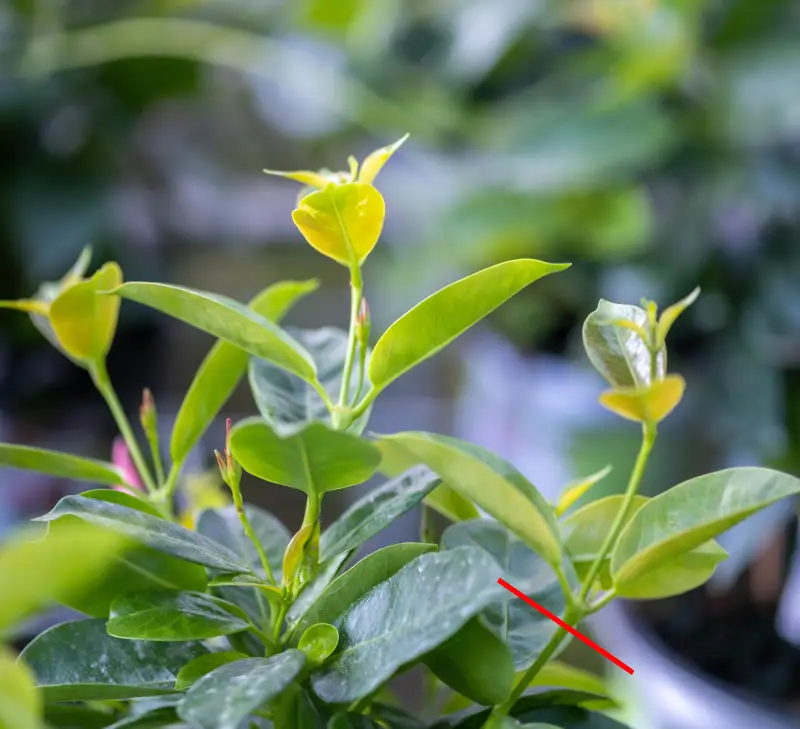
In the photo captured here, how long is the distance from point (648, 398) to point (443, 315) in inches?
2.3

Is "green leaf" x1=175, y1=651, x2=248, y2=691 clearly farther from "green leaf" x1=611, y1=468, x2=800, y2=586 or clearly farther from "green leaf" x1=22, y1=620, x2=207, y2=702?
"green leaf" x1=611, y1=468, x2=800, y2=586

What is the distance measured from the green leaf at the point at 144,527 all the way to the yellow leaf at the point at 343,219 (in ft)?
0.27

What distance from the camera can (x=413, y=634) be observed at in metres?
0.18

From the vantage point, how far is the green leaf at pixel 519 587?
0.24 meters

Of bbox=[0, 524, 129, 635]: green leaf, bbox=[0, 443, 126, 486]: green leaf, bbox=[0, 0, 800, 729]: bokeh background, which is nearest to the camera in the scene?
bbox=[0, 524, 129, 635]: green leaf

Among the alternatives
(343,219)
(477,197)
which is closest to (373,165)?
(343,219)

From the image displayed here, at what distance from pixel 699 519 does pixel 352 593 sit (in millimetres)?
90

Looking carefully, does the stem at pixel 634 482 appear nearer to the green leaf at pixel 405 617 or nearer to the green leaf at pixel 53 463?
the green leaf at pixel 405 617

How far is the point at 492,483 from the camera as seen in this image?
7.8 inches

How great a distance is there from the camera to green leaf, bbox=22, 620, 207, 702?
22cm

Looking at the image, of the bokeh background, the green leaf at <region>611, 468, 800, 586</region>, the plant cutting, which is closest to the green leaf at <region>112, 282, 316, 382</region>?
the plant cutting

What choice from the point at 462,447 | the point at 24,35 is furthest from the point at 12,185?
the point at 462,447

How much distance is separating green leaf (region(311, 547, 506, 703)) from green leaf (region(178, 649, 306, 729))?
13 millimetres

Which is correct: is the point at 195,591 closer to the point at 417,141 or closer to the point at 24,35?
the point at 417,141
